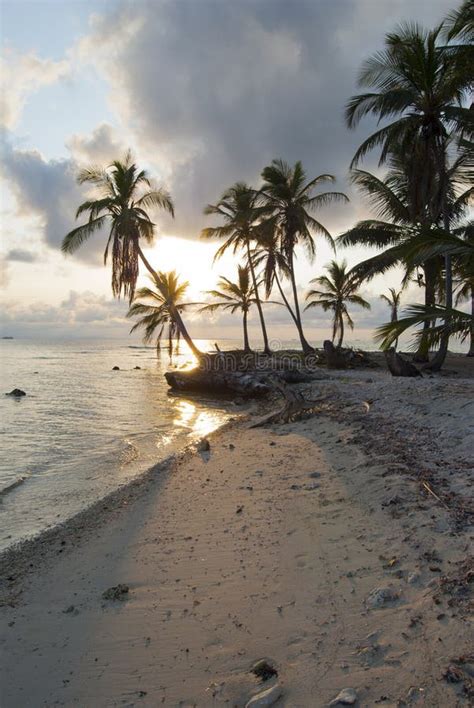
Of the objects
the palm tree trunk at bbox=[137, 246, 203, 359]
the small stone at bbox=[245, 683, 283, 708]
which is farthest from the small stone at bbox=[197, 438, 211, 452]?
the palm tree trunk at bbox=[137, 246, 203, 359]

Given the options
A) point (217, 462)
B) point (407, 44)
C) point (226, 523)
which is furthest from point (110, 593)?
point (407, 44)

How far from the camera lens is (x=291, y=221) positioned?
78.1ft

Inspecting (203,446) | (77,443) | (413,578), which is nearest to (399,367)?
(203,446)

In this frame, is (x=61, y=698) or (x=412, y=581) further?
(x=412, y=581)

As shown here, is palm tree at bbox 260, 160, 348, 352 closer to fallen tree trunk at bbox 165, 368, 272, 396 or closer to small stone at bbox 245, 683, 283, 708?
fallen tree trunk at bbox 165, 368, 272, 396

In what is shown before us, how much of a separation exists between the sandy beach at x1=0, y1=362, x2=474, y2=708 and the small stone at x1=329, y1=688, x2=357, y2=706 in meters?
0.01

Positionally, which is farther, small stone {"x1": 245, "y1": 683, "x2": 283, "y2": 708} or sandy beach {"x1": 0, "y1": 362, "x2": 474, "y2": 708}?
sandy beach {"x1": 0, "y1": 362, "x2": 474, "y2": 708}

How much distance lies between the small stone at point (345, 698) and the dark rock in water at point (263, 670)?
41 centimetres

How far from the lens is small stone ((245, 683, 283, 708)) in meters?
2.25

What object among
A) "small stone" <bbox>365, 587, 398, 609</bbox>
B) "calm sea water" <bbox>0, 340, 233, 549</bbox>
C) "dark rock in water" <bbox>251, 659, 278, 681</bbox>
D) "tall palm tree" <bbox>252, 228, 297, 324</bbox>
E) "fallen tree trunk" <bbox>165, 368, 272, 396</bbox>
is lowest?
"calm sea water" <bbox>0, 340, 233, 549</bbox>

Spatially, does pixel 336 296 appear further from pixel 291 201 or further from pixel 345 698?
pixel 345 698

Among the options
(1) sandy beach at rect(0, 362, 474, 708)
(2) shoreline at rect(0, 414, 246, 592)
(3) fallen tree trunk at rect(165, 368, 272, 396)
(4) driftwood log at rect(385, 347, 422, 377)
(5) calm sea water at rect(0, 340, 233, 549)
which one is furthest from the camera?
(3) fallen tree trunk at rect(165, 368, 272, 396)

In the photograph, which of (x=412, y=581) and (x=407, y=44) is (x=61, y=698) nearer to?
(x=412, y=581)

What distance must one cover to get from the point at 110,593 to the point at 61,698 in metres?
1.00
